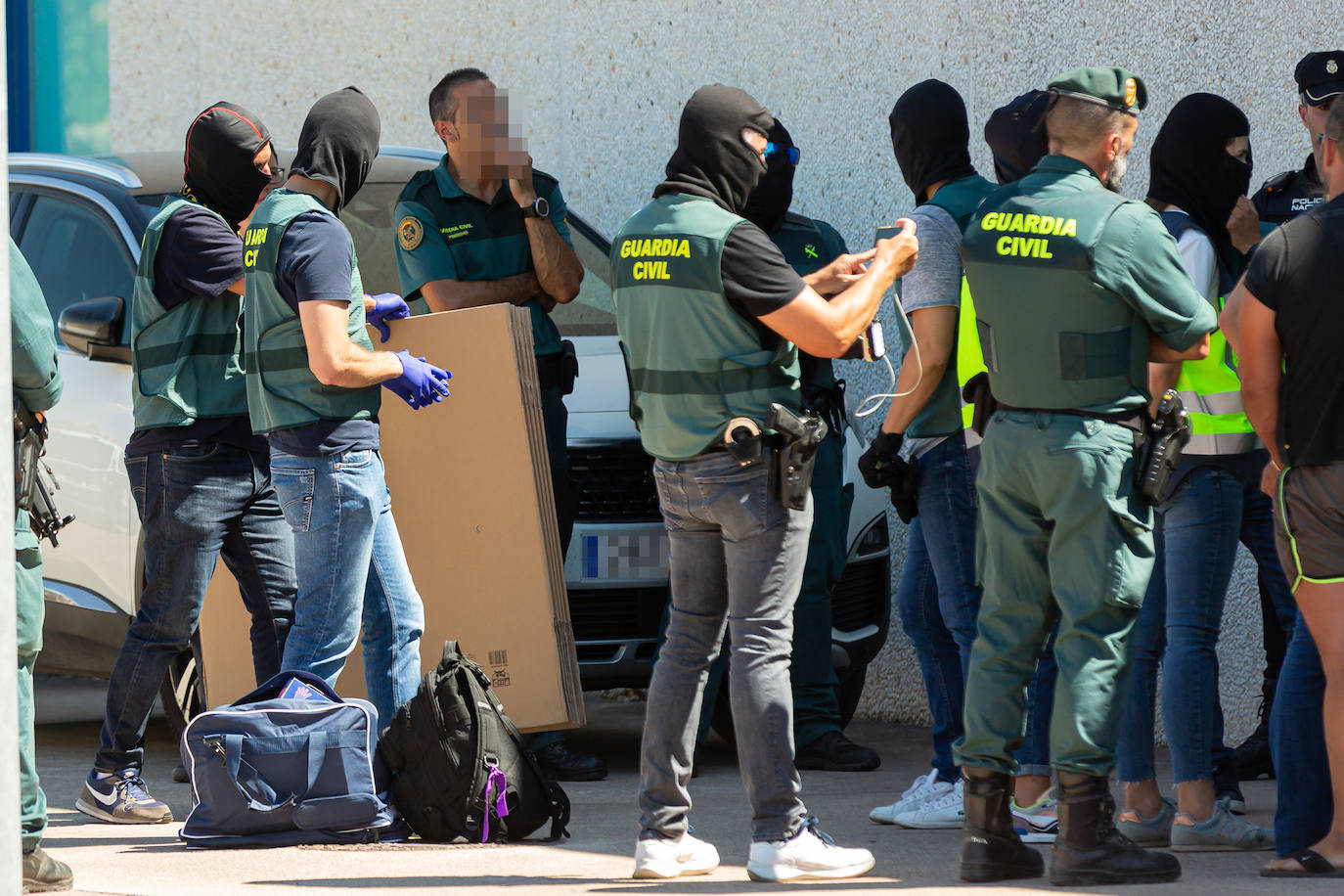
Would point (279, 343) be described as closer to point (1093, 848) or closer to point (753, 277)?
point (753, 277)

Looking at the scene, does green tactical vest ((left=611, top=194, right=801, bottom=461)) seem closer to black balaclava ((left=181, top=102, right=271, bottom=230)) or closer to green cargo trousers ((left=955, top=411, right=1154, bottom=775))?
green cargo trousers ((left=955, top=411, right=1154, bottom=775))

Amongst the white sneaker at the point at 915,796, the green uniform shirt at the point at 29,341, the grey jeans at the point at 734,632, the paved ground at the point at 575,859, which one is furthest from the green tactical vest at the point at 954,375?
the green uniform shirt at the point at 29,341

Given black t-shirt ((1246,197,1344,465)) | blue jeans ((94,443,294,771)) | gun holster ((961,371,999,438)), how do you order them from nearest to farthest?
black t-shirt ((1246,197,1344,465)) → gun holster ((961,371,999,438)) → blue jeans ((94,443,294,771))

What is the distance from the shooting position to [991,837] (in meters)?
4.59

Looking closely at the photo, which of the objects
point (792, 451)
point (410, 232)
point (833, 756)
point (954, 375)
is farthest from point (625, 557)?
point (792, 451)

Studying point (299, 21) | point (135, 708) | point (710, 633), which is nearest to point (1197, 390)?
point (710, 633)

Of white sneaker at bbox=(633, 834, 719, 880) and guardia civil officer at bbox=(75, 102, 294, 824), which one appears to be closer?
white sneaker at bbox=(633, 834, 719, 880)

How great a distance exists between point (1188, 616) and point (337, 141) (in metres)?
2.58

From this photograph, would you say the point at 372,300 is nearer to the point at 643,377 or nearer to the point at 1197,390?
the point at 643,377

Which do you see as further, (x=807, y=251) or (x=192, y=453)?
(x=807, y=251)

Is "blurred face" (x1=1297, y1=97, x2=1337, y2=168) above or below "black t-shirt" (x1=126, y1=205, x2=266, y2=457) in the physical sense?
above

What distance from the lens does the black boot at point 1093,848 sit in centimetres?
447

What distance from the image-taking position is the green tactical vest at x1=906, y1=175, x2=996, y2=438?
17.4 feet

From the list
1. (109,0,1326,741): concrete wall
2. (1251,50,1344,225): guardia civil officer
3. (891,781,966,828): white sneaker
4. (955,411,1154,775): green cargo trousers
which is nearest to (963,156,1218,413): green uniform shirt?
(955,411,1154,775): green cargo trousers
